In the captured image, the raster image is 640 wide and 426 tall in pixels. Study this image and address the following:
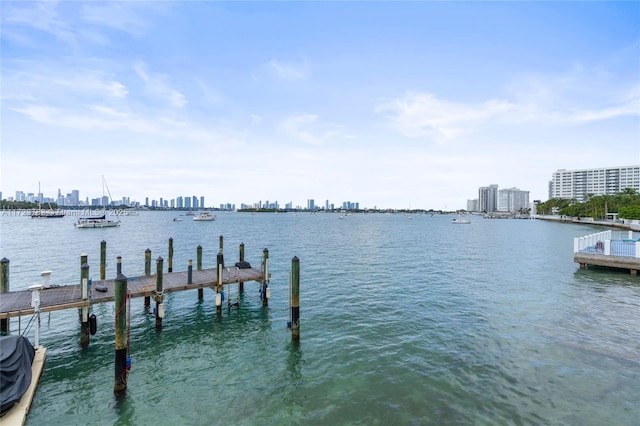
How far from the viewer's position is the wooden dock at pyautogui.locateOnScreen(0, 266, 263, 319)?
15500 millimetres

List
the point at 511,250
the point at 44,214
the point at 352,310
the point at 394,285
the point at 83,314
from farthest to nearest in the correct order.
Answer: the point at 44,214 → the point at 511,250 → the point at 394,285 → the point at 352,310 → the point at 83,314

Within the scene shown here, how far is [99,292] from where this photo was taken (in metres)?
18.4

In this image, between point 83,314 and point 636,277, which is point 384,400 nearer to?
point 83,314

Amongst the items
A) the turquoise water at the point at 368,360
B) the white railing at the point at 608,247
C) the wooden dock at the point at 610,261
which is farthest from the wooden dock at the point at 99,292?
the white railing at the point at 608,247

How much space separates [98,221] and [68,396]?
10877cm

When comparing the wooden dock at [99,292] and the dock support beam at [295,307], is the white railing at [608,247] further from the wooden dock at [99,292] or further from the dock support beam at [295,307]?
the wooden dock at [99,292]

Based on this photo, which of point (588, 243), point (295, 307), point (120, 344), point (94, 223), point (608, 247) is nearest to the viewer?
point (120, 344)

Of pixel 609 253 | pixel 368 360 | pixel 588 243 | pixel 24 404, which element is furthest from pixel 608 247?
pixel 24 404

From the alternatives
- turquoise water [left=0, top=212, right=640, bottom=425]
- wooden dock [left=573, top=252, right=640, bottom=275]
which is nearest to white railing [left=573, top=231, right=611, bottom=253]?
wooden dock [left=573, top=252, right=640, bottom=275]

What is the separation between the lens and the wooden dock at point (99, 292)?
15.5 meters

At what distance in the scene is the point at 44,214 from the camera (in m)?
160

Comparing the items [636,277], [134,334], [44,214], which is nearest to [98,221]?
[44,214]

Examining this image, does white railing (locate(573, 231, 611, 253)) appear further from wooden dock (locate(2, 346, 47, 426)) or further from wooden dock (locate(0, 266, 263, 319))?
wooden dock (locate(2, 346, 47, 426))

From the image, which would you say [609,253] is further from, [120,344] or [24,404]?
[24,404]
